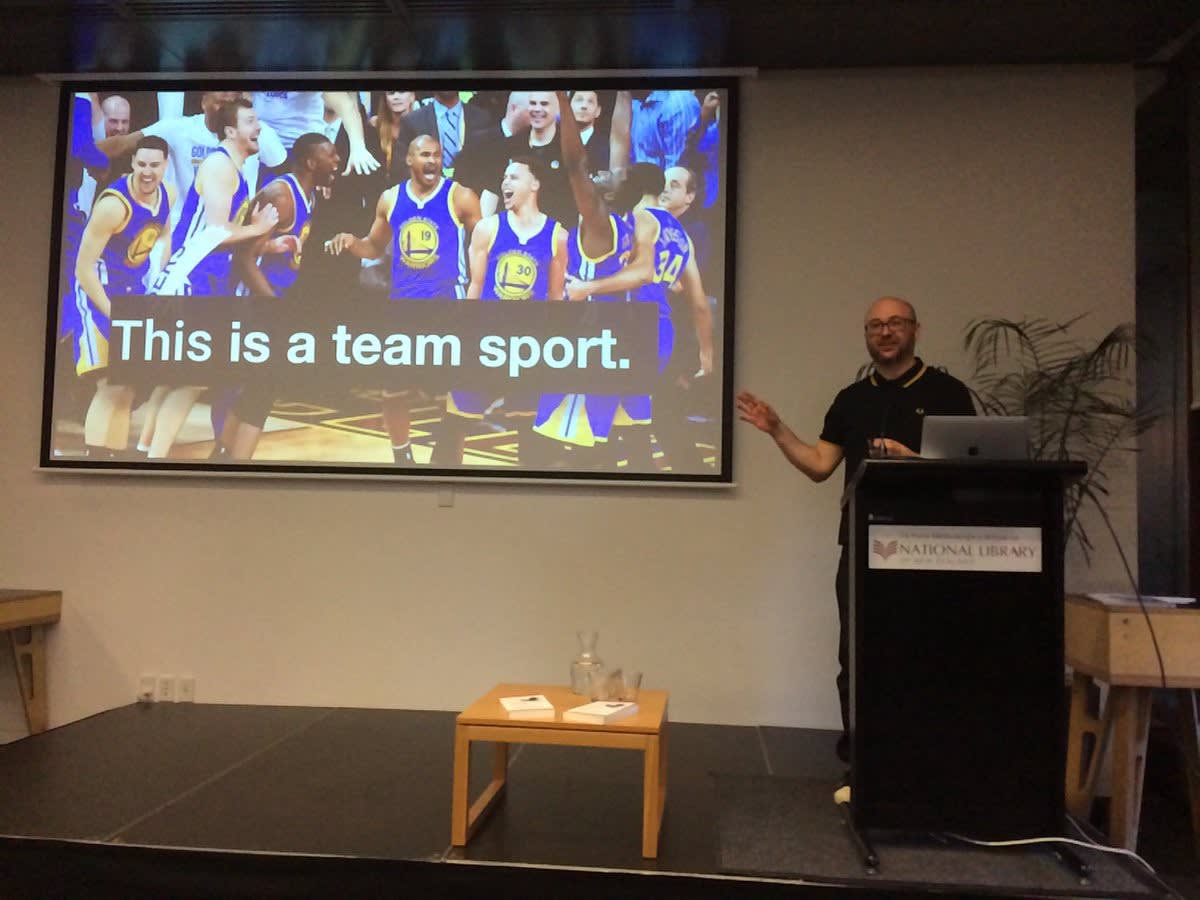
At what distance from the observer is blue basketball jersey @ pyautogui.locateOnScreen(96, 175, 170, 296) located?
160 inches

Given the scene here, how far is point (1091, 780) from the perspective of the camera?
9.55 feet

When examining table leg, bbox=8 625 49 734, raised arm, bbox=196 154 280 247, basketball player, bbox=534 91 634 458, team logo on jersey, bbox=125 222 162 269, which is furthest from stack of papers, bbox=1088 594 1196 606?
table leg, bbox=8 625 49 734

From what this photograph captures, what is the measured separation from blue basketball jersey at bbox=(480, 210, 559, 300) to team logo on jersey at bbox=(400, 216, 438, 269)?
10.8 inches

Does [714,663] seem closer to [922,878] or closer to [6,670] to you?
[922,878]

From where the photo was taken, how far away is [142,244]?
4.07 m

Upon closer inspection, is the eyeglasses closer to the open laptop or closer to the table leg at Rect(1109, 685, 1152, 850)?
the open laptop

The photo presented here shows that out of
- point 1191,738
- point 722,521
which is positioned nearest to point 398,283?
point 722,521

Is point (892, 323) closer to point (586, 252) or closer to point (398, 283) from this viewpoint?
point (586, 252)

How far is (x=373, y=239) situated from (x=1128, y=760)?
11.8ft

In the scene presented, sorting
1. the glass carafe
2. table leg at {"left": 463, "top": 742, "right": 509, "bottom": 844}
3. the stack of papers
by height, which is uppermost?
the stack of papers

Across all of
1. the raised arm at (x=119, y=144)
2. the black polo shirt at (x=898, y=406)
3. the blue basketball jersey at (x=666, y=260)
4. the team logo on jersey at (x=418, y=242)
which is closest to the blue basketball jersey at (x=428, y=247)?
the team logo on jersey at (x=418, y=242)

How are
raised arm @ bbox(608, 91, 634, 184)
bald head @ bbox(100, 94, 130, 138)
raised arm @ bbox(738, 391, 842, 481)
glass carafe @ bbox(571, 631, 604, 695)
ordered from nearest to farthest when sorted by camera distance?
1. glass carafe @ bbox(571, 631, 604, 695)
2. raised arm @ bbox(738, 391, 842, 481)
3. raised arm @ bbox(608, 91, 634, 184)
4. bald head @ bbox(100, 94, 130, 138)

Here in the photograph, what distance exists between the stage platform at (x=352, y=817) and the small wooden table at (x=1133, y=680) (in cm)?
48

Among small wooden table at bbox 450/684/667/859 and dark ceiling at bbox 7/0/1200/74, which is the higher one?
dark ceiling at bbox 7/0/1200/74
